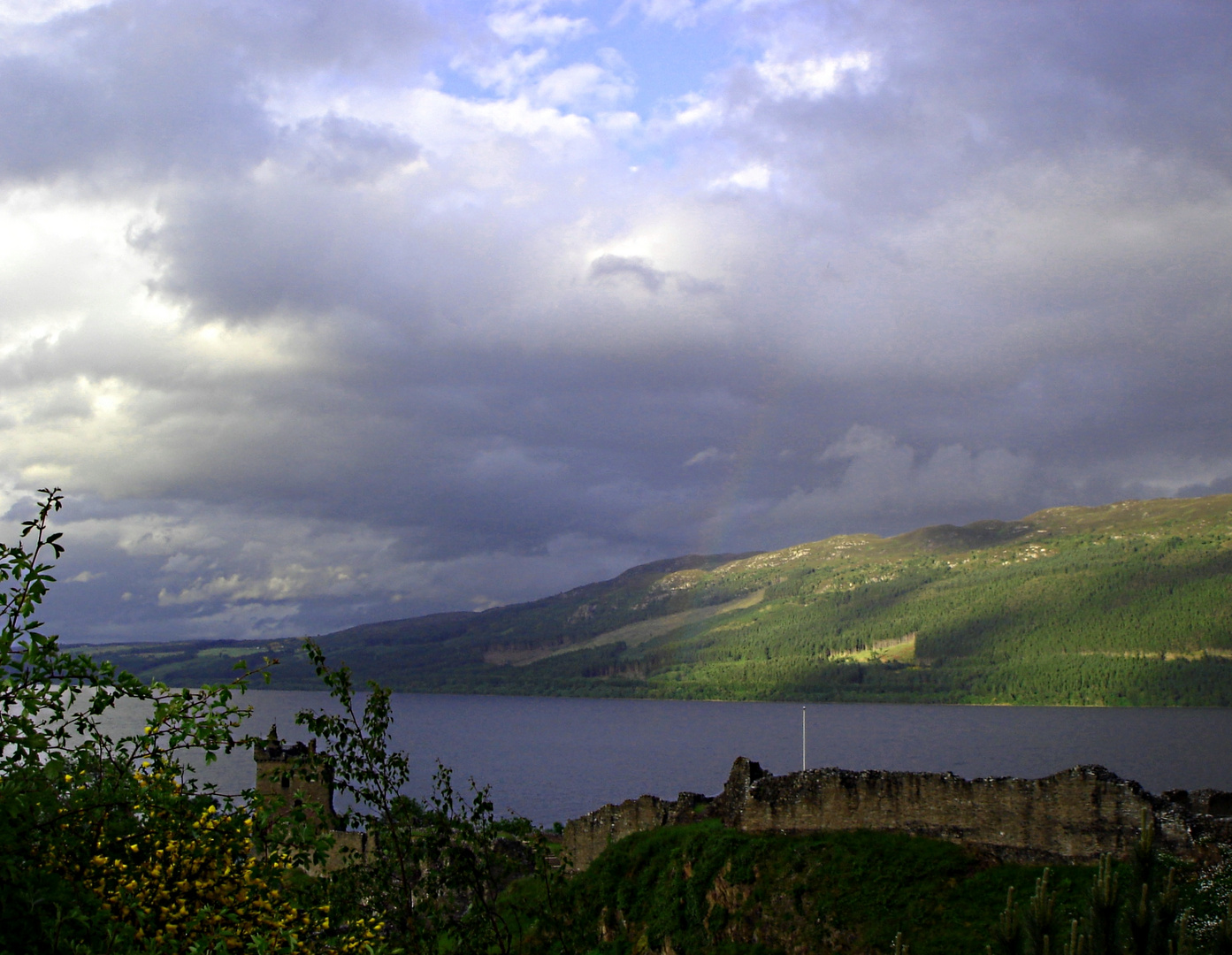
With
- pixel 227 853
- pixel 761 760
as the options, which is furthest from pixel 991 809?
pixel 761 760

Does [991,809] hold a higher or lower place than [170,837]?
lower

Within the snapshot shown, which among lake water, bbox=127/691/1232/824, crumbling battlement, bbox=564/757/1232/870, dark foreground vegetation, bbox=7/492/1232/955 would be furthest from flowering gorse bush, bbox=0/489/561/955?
lake water, bbox=127/691/1232/824

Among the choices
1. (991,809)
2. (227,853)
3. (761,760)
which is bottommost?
(761,760)

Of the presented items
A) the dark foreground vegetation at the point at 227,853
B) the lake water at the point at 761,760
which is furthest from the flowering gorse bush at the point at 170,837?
the lake water at the point at 761,760

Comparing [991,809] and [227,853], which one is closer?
[227,853]

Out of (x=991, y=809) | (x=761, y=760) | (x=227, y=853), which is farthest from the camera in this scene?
(x=761, y=760)

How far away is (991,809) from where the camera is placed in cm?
3262

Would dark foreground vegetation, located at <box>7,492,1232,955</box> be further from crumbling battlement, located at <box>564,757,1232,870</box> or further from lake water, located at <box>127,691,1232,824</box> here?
lake water, located at <box>127,691,1232,824</box>

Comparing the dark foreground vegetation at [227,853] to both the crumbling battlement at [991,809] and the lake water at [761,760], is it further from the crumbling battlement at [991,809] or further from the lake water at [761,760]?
the lake water at [761,760]

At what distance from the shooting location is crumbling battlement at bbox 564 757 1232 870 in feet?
98.7

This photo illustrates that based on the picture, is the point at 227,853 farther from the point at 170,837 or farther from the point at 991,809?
the point at 991,809

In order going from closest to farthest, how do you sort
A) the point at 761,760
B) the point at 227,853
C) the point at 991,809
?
the point at 227,853
the point at 991,809
the point at 761,760

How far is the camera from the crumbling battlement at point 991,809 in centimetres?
3009

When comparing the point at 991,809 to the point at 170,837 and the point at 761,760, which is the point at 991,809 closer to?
the point at 170,837
